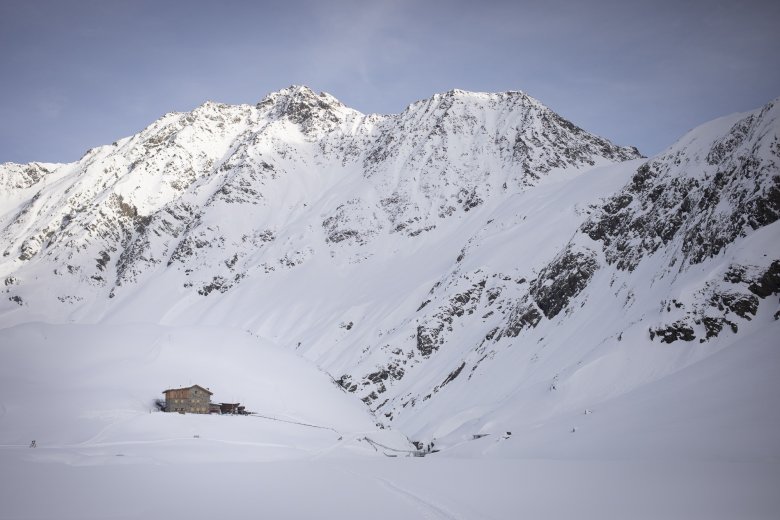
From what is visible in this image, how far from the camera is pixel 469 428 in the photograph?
2936 inches

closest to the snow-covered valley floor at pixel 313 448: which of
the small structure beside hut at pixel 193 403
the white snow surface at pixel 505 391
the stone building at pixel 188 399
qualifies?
the white snow surface at pixel 505 391

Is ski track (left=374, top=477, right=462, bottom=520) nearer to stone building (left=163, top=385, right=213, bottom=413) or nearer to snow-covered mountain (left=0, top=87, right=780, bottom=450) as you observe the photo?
snow-covered mountain (left=0, top=87, right=780, bottom=450)

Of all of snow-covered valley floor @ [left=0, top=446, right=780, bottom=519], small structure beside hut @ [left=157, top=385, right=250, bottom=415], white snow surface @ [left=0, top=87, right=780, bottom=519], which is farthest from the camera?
small structure beside hut @ [left=157, top=385, right=250, bottom=415]

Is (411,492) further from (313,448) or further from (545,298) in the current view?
(545,298)

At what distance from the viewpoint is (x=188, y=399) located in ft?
212

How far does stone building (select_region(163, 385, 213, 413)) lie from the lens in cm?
6371

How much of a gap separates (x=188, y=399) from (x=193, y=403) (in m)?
0.82

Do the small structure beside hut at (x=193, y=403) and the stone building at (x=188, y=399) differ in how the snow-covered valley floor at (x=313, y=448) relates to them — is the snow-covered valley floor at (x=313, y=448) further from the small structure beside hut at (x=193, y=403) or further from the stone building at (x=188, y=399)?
the stone building at (x=188, y=399)

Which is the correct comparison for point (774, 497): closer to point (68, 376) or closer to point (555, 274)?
point (68, 376)

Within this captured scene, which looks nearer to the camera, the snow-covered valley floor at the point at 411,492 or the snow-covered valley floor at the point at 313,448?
the snow-covered valley floor at the point at 411,492

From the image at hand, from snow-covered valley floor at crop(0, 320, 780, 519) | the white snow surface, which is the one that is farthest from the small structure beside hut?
snow-covered valley floor at crop(0, 320, 780, 519)

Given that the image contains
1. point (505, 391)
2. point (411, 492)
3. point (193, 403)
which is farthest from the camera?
point (505, 391)

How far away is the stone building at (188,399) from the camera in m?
63.7

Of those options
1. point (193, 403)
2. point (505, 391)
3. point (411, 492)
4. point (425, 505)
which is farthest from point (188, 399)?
point (425, 505)
